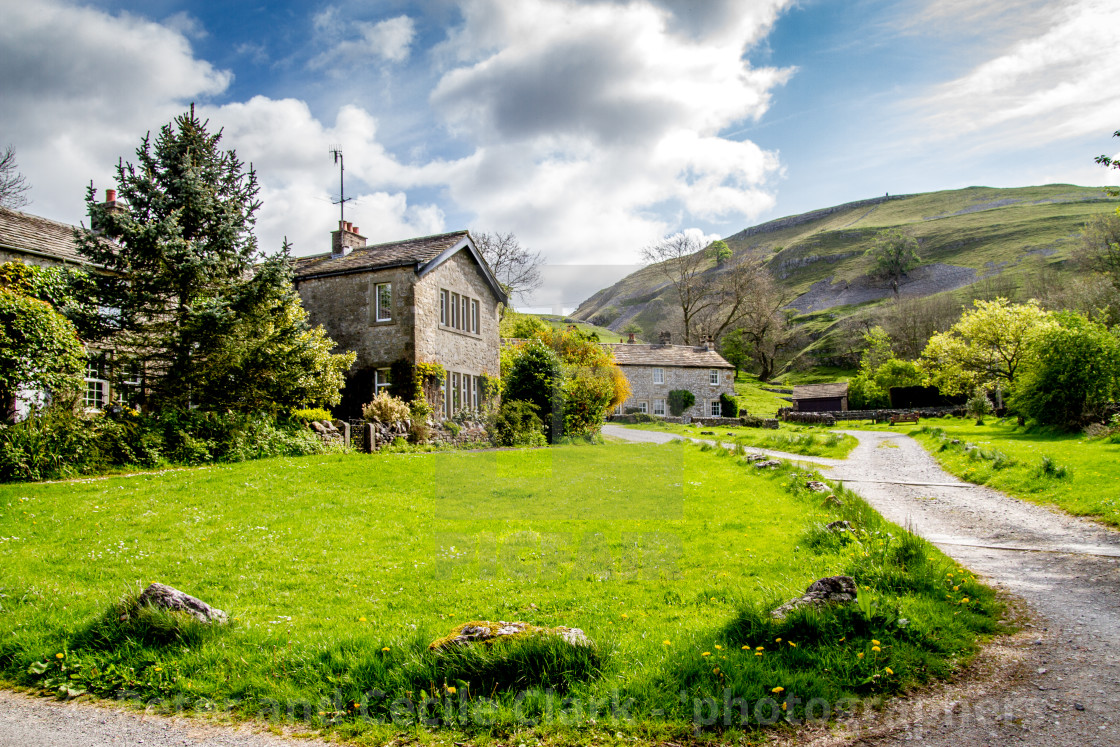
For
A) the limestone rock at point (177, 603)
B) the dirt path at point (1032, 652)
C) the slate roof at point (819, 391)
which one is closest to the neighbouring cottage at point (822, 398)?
the slate roof at point (819, 391)

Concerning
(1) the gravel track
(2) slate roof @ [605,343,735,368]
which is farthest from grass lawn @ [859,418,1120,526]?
(2) slate roof @ [605,343,735,368]

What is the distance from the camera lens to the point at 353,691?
14.9 ft

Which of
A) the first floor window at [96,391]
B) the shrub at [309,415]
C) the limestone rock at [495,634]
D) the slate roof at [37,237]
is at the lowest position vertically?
the limestone rock at [495,634]

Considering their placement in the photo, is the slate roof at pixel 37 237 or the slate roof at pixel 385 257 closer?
the slate roof at pixel 37 237

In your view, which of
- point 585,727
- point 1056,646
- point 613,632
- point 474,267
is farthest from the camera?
point 474,267

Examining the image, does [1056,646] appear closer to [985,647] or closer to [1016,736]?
[985,647]

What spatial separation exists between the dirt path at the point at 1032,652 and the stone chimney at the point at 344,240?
2545 cm

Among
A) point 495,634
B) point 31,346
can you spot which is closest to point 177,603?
point 495,634

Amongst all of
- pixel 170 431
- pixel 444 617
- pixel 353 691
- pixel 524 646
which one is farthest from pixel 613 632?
pixel 170 431

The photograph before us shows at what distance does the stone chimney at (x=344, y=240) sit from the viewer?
28.7m

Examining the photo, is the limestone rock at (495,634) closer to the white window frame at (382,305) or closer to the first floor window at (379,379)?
the first floor window at (379,379)

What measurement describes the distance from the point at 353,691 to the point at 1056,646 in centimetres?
578

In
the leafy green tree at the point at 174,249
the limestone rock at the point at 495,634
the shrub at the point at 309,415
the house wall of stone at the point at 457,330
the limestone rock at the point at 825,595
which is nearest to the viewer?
the limestone rock at the point at 495,634

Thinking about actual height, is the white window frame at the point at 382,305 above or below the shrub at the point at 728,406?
above
